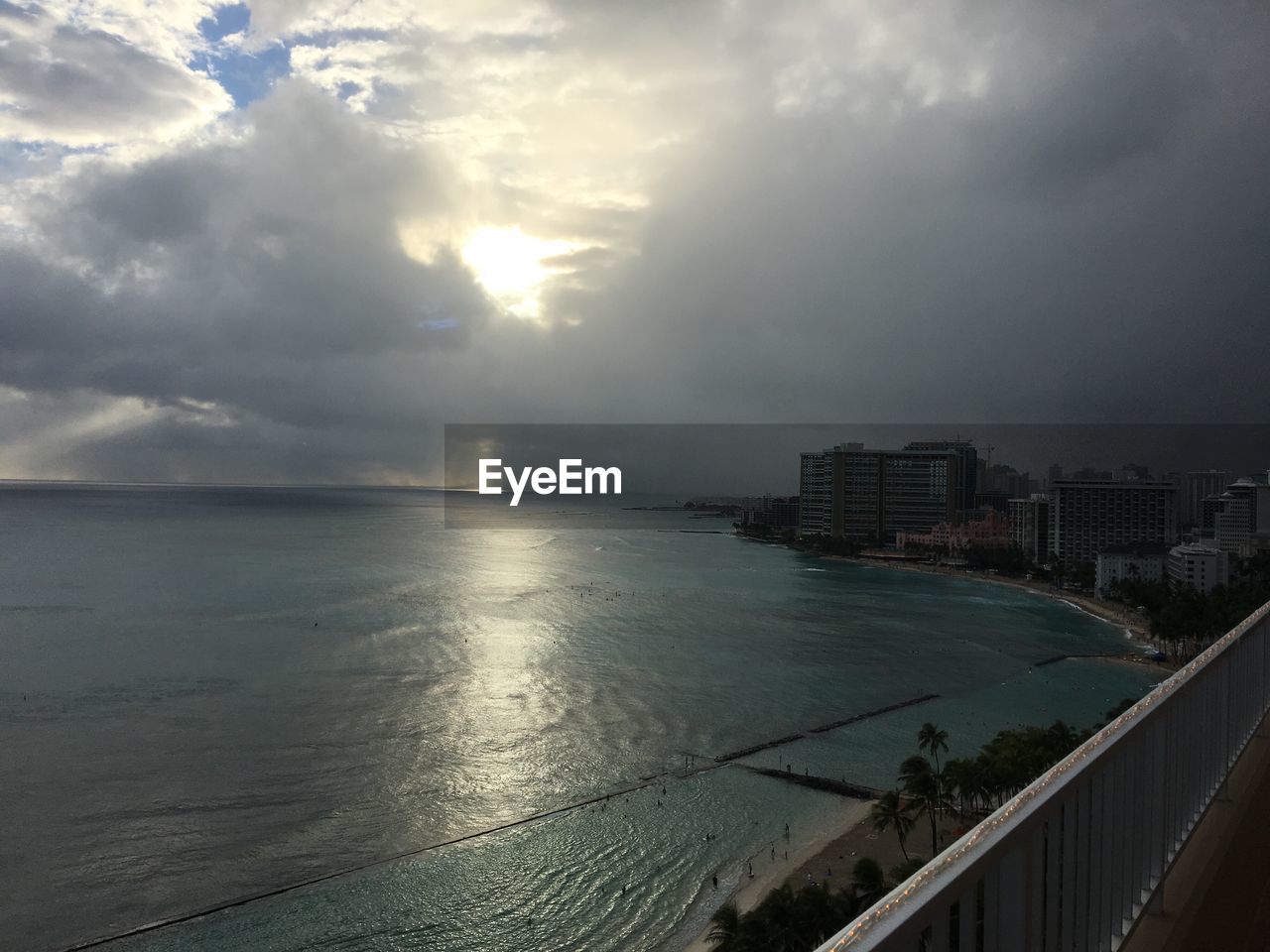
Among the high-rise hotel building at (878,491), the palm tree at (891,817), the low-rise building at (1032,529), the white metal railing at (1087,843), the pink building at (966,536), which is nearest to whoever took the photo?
the white metal railing at (1087,843)

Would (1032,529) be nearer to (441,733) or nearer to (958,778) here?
(958,778)

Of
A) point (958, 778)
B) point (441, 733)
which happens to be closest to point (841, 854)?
point (958, 778)

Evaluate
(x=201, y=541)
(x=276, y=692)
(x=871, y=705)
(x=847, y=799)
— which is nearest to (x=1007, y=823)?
(x=847, y=799)

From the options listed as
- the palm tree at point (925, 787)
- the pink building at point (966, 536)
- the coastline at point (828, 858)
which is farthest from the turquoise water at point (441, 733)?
the pink building at point (966, 536)

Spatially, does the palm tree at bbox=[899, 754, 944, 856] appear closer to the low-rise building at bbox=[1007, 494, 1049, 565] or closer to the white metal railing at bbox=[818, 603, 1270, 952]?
the white metal railing at bbox=[818, 603, 1270, 952]

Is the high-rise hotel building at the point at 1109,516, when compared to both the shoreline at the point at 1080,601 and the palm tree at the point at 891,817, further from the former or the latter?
the palm tree at the point at 891,817

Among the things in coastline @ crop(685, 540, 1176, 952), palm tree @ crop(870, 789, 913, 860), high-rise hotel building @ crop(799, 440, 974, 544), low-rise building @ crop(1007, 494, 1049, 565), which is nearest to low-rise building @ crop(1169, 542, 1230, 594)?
low-rise building @ crop(1007, 494, 1049, 565)

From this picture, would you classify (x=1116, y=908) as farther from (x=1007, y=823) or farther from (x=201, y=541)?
(x=201, y=541)
